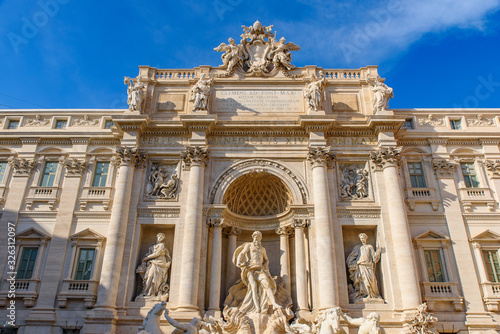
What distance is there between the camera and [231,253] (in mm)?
22594

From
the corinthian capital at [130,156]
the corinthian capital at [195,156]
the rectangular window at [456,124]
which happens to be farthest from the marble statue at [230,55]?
the rectangular window at [456,124]

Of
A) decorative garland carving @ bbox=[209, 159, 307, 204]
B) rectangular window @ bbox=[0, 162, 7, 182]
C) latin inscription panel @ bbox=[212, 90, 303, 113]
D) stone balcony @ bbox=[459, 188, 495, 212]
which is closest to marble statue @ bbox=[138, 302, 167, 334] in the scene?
decorative garland carving @ bbox=[209, 159, 307, 204]

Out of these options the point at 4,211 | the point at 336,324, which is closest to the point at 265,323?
the point at 336,324

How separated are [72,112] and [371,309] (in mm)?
20077

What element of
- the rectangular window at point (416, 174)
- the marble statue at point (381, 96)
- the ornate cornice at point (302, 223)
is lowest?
the ornate cornice at point (302, 223)

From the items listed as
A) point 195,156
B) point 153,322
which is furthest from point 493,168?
point 153,322

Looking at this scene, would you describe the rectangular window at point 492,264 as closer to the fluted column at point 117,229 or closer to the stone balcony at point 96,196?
the fluted column at point 117,229

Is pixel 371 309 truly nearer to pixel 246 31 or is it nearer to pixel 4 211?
pixel 246 31

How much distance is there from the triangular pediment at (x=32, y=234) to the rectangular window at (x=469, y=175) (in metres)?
22.8

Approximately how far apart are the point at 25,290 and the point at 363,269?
1662 cm

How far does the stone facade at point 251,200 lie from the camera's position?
2038cm

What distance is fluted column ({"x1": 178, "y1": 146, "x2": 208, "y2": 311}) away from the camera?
19.9 metres

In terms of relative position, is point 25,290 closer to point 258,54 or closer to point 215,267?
point 215,267

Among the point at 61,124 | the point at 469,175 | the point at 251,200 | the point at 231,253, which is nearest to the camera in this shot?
the point at 231,253
